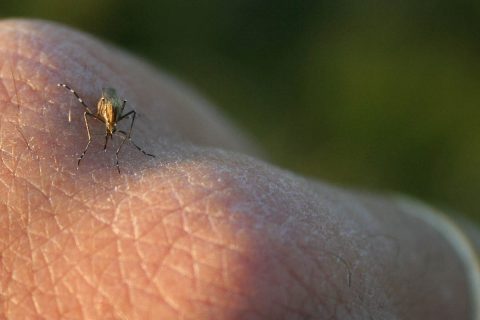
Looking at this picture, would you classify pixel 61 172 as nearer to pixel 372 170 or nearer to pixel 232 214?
pixel 232 214

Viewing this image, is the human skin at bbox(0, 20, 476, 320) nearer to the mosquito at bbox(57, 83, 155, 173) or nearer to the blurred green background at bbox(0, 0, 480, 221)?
the mosquito at bbox(57, 83, 155, 173)

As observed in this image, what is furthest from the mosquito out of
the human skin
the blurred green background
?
the blurred green background

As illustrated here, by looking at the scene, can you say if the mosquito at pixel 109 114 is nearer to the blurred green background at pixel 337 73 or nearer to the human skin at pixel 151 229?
the human skin at pixel 151 229

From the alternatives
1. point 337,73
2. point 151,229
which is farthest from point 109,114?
point 337,73

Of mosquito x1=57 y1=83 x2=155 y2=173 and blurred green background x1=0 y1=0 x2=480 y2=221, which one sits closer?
mosquito x1=57 y1=83 x2=155 y2=173

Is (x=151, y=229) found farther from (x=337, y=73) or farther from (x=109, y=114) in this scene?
(x=337, y=73)

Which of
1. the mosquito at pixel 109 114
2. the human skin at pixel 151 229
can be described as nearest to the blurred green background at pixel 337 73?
the mosquito at pixel 109 114
